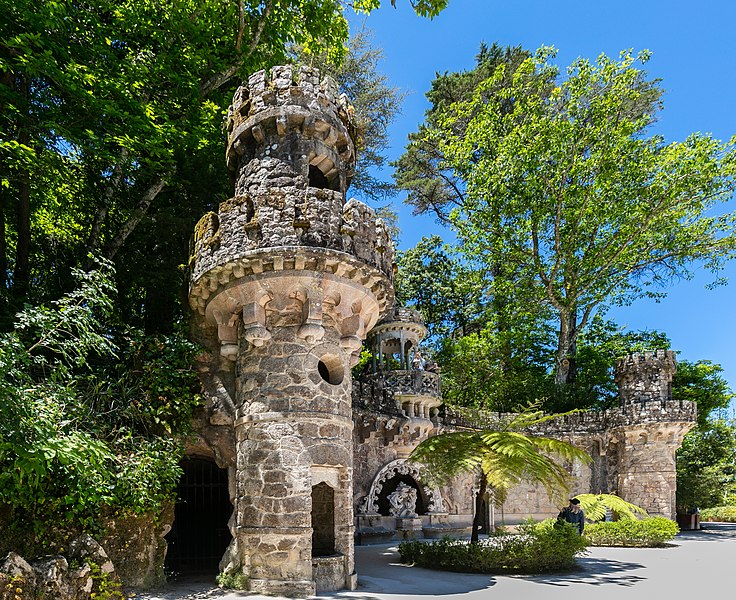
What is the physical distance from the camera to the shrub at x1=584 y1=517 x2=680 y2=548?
1802 centimetres

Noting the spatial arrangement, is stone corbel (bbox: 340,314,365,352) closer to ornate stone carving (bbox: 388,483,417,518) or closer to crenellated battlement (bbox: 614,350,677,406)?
ornate stone carving (bbox: 388,483,417,518)

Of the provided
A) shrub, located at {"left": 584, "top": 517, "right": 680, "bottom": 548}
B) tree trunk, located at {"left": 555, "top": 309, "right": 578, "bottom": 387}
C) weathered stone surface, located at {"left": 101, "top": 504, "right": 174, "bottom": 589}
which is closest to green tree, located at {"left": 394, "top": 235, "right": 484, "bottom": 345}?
tree trunk, located at {"left": 555, "top": 309, "right": 578, "bottom": 387}

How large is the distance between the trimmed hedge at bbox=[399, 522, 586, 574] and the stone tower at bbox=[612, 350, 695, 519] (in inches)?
396

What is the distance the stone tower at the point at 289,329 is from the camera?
979cm

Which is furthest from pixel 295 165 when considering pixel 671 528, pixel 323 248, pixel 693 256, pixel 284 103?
pixel 693 256

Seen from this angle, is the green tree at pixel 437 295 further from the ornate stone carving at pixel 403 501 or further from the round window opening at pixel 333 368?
the round window opening at pixel 333 368

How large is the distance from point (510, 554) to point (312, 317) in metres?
6.53

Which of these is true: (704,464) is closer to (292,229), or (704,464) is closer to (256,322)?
(256,322)

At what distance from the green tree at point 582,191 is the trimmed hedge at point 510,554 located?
14.3 metres

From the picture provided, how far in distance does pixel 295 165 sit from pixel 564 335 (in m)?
18.7

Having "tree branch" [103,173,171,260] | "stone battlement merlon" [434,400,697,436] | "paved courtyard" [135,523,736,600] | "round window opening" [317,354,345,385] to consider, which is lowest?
"paved courtyard" [135,523,736,600]

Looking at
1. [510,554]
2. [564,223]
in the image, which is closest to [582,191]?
[564,223]

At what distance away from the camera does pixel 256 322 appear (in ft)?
33.7

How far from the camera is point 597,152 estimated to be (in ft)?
86.4
